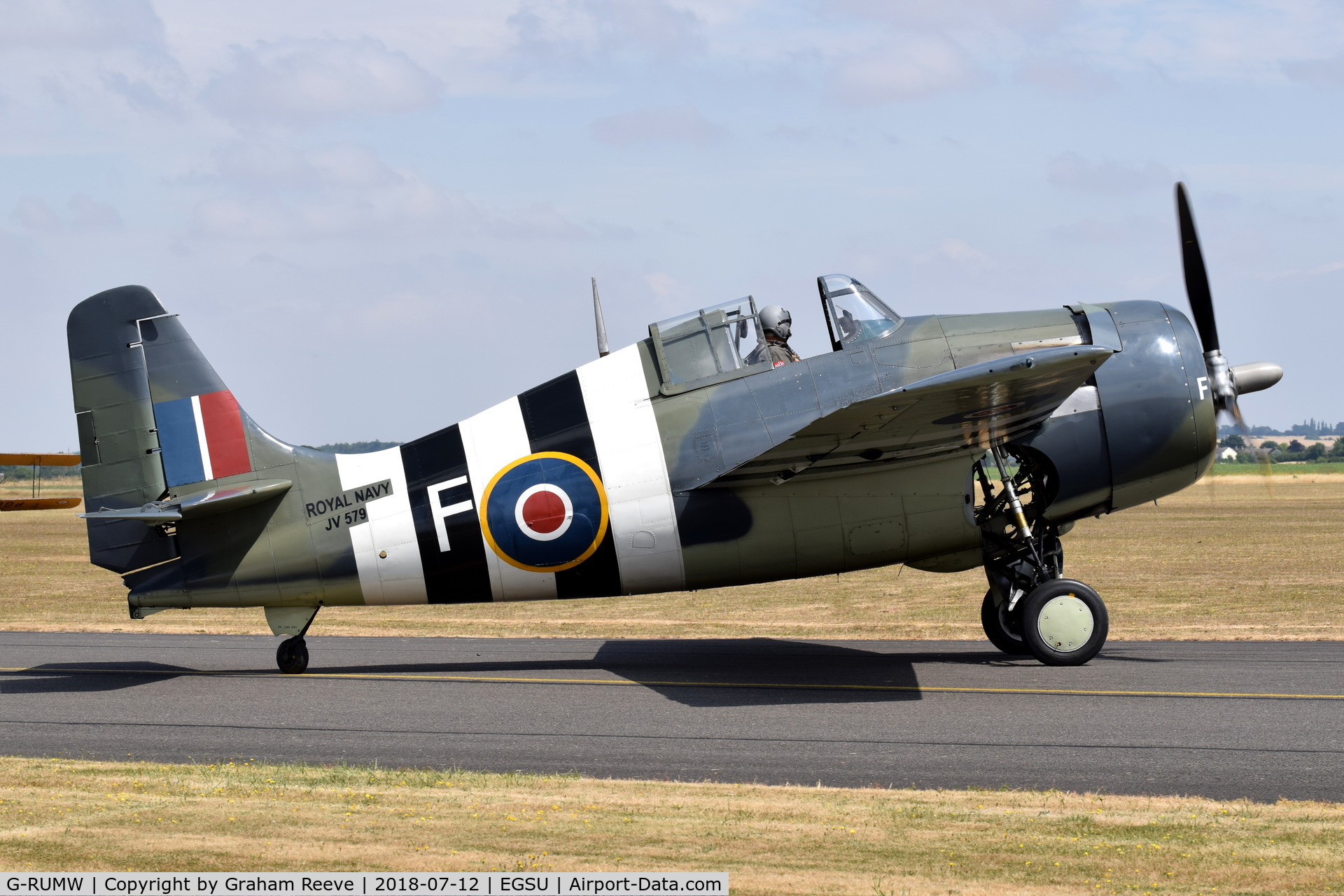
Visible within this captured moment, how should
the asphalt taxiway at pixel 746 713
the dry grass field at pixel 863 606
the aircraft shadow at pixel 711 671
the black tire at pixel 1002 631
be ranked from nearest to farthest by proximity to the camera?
the asphalt taxiway at pixel 746 713
the aircraft shadow at pixel 711 671
the black tire at pixel 1002 631
the dry grass field at pixel 863 606

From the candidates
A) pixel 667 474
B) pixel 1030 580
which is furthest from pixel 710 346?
pixel 1030 580

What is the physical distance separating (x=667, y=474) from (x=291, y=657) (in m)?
4.31

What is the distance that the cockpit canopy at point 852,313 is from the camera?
10.8 meters

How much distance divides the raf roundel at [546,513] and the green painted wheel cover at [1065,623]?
13.4 ft

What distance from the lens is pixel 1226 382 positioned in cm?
1105

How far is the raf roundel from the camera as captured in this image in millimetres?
10695

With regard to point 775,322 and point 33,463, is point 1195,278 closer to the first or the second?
point 775,322

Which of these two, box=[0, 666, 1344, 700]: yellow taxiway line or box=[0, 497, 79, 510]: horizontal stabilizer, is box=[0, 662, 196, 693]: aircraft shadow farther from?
box=[0, 497, 79, 510]: horizontal stabilizer

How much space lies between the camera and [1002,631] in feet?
39.5

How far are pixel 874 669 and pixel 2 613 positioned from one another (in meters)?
13.9

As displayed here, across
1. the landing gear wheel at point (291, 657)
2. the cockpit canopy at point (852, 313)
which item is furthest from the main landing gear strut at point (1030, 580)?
the landing gear wheel at point (291, 657)

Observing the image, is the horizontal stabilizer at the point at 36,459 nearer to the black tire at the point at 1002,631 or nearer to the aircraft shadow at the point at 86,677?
the aircraft shadow at the point at 86,677

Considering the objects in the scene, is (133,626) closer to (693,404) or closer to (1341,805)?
(693,404)

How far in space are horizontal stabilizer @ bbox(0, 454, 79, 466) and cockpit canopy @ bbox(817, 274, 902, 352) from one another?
1480cm
